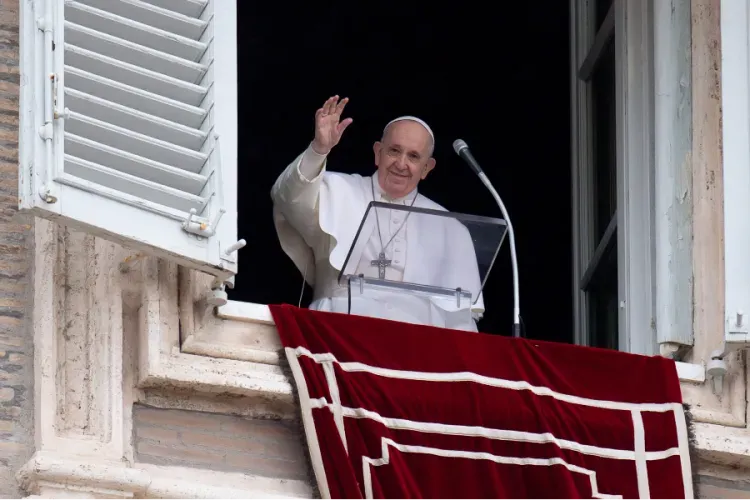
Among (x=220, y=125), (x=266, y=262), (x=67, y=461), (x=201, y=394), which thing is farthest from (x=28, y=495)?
(x=266, y=262)

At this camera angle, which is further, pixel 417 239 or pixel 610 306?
pixel 610 306

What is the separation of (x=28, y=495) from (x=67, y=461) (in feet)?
0.46

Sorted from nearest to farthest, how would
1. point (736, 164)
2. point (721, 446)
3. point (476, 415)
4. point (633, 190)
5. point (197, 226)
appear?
point (197, 226)
point (476, 415)
point (721, 446)
point (736, 164)
point (633, 190)

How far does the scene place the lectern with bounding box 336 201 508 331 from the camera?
323 inches

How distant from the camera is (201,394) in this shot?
758 cm

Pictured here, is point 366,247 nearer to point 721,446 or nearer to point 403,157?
point 403,157

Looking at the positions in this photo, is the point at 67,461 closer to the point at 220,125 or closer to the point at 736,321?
the point at 220,125

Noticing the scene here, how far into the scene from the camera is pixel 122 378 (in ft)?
24.6

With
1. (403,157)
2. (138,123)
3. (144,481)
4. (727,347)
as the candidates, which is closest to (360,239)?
(403,157)

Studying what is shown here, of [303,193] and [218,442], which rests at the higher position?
[303,193]

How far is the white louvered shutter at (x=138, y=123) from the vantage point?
7.20m

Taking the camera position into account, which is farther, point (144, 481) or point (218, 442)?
point (218, 442)

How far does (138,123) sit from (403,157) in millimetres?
1683

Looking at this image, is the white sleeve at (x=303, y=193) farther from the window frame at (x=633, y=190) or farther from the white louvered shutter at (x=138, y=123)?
the window frame at (x=633, y=190)
